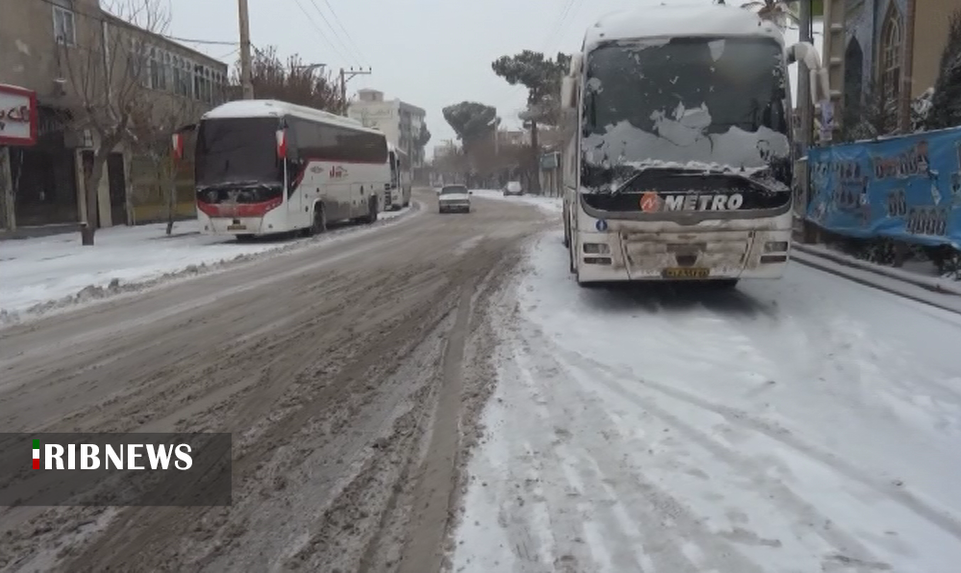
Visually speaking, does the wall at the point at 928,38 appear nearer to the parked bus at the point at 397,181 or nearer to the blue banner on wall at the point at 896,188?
the blue banner on wall at the point at 896,188

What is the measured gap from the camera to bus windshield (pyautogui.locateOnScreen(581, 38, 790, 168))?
9.06 metres

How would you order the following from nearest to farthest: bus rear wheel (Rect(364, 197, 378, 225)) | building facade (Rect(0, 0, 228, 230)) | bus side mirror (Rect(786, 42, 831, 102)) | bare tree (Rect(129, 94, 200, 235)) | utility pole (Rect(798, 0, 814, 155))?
1. bus side mirror (Rect(786, 42, 831, 102))
2. utility pole (Rect(798, 0, 814, 155))
3. building facade (Rect(0, 0, 228, 230))
4. bare tree (Rect(129, 94, 200, 235))
5. bus rear wheel (Rect(364, 197, 378, 225))

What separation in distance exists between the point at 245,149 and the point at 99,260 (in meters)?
5.15

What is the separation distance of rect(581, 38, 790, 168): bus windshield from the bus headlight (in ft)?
3.01

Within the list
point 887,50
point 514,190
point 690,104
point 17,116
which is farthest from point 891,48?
point 514,190

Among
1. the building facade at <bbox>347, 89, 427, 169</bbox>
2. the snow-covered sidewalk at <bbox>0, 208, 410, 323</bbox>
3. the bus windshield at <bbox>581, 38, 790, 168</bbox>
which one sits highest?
the building facade at <bbox>347, 89, 427, 169</bbox>

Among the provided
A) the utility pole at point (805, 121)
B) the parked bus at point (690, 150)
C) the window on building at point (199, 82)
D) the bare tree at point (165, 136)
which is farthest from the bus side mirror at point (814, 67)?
the window on building at point (199, 82)

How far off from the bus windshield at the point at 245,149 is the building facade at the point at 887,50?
13.8 metres

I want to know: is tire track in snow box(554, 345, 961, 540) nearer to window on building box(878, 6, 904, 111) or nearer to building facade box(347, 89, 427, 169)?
window on building box(878, 6, 904, 111)

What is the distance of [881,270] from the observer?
1173 centimetres

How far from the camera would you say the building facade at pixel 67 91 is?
2412cm

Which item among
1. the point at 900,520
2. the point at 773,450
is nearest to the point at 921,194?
the point at 773,450

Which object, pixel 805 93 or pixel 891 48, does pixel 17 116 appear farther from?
pixel 891 48

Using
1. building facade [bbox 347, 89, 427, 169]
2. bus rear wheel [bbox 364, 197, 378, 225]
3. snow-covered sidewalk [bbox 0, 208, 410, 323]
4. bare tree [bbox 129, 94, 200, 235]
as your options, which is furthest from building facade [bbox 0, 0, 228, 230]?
building facade [bbox 347, 89, 427, 169]
